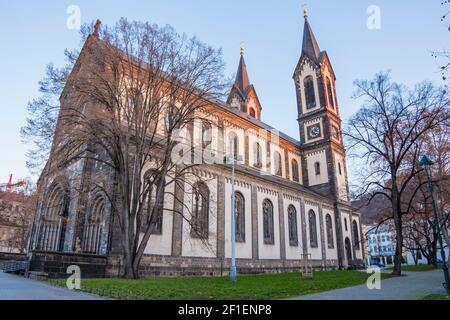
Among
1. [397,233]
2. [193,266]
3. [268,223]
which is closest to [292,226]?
[268,223]

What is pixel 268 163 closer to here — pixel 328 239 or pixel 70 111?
pixel 328 239

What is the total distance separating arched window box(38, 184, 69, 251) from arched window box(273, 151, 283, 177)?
22024 mm

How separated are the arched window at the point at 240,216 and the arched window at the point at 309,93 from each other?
70.4 ft

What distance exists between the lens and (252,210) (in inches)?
1082

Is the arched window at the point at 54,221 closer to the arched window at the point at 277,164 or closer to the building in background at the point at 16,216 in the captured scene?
the building in background at the point at 16,216

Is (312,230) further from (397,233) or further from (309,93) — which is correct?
(309,93)

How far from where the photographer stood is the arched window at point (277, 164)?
121ft

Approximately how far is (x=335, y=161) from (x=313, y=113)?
698cm

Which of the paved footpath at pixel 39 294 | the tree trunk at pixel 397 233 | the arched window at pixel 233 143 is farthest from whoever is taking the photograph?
the arched window at pixel 233 143

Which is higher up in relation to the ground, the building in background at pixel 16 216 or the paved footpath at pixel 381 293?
the building in background at pixel 16 216

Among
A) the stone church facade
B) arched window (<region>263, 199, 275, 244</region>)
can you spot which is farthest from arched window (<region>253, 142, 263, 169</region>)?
arched window (<region>263, 199, 275, 244</region>)

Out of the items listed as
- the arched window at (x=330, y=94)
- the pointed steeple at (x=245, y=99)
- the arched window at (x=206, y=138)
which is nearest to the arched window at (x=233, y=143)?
the arched window at (x=206, y=138)

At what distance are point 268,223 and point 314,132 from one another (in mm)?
17611

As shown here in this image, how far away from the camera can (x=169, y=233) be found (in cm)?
2067
